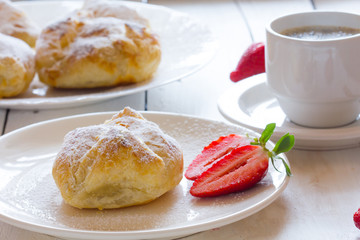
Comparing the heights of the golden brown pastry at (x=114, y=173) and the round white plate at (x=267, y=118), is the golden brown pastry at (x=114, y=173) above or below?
above

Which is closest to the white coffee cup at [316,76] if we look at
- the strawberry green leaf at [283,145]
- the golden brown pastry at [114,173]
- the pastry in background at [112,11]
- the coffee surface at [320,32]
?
the coffee surface at [320,32]

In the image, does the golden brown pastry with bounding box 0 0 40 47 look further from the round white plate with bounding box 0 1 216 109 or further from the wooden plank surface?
the wooden plank surface

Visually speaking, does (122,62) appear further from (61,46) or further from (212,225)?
(212,225)

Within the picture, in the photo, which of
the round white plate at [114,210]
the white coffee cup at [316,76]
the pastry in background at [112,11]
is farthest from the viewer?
the pastry in background at [112,11]

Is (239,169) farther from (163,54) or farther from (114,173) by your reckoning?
(163,54)

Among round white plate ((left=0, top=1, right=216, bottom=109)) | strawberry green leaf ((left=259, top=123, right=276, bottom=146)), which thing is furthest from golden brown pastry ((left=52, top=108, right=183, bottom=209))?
round white plate ((left=0, top=1, right=216, bottom=109))

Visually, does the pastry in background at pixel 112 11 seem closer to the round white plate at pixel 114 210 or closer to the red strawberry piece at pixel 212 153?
the round white plate at pixel 114 210
